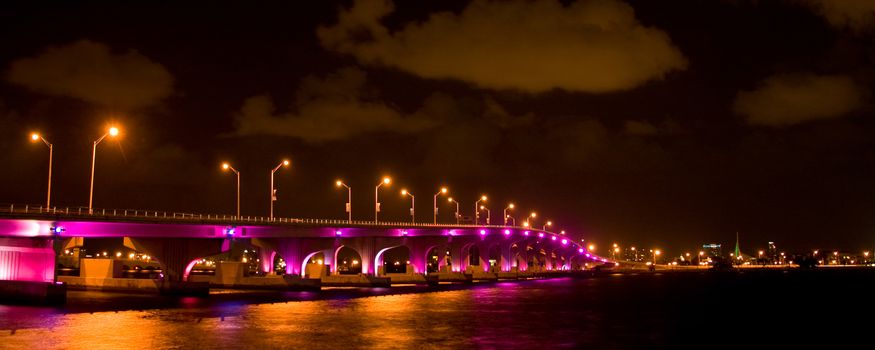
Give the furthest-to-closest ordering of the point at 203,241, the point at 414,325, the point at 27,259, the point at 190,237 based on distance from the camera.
→ the point at 203,241 → the point at 190,237 → the point at 27,259 → the point at 414,325

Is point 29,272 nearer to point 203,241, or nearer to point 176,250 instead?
point 176,250

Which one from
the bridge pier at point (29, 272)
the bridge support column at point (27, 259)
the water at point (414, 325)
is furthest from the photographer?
the bridge support column at point (27, 259)

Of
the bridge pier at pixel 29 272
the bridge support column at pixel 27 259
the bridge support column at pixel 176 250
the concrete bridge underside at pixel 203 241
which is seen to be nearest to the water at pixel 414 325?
the bridge pier at pixel 29 272

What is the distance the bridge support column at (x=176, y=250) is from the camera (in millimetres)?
84188

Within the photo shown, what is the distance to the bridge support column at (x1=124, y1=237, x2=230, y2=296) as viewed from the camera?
8419cm

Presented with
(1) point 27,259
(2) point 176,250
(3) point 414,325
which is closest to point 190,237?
(2) point 176,250

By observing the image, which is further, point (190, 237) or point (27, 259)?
point (190, 237)

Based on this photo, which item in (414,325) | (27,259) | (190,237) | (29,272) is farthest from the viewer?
(190,237)

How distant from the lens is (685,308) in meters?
63.2

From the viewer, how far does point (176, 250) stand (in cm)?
8625

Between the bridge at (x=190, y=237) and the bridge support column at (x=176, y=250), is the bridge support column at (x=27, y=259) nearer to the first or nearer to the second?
the bridge at (x=190, y=237)

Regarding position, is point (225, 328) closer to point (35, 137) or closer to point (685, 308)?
point (35, 137)

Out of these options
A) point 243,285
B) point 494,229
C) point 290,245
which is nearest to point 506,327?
point 243,285

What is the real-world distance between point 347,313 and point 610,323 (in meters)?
16.0
